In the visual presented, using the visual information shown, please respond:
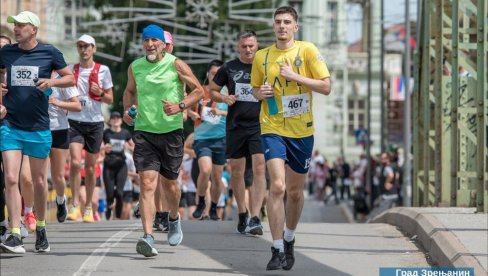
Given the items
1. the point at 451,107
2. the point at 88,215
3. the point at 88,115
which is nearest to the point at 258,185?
the point at 88,115

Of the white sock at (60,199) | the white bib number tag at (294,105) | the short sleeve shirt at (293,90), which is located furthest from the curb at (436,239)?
the white sock at (60,199)

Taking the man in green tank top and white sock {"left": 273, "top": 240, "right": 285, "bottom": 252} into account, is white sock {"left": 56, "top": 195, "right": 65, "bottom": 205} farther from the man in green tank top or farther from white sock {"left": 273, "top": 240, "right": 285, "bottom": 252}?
white sock {"left": 273, "top": 240, "right": 285, "bottom": 252}

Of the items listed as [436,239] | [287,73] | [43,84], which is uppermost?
[287,73]

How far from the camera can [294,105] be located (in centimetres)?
1283

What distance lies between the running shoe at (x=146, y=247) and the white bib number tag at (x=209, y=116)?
5.33 m

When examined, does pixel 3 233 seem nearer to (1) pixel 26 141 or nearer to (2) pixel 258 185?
(1) pixel 26 141

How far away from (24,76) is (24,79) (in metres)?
0.03

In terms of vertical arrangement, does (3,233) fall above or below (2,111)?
below

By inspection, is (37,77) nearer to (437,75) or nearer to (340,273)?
(340,273)

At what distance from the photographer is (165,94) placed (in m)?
13.9

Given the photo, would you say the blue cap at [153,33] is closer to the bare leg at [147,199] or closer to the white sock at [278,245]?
the bare leg at [147,199]

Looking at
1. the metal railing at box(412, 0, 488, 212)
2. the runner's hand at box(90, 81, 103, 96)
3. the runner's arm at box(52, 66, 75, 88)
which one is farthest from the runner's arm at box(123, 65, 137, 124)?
the metal railing at box(412, 0, 488, 212)

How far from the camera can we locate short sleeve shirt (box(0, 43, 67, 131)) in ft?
45.3

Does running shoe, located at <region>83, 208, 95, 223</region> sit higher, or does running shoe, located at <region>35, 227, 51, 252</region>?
running shoe, located at <region>35, 227, 51, 252</region>
